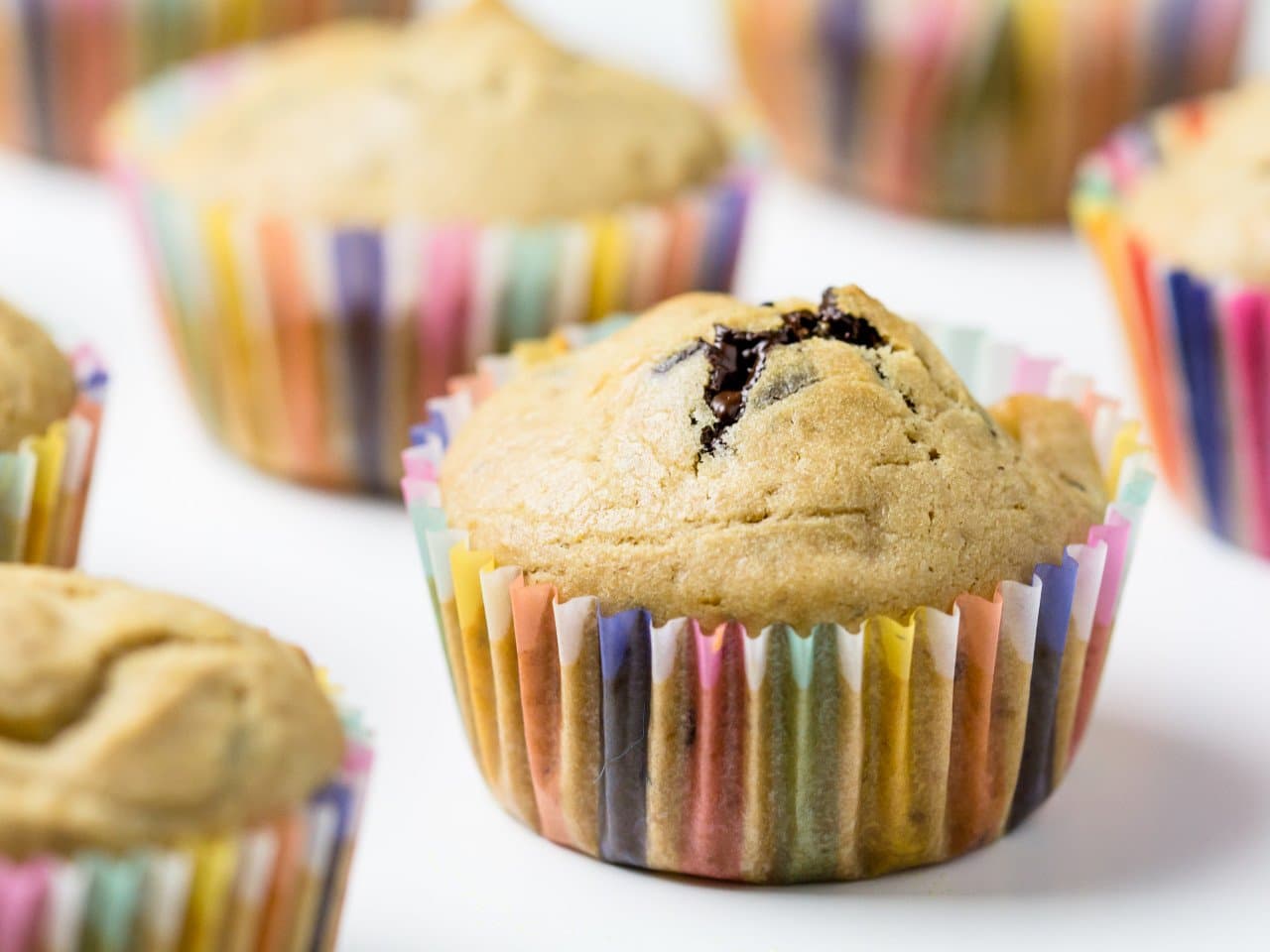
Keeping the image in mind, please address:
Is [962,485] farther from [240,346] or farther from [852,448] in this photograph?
[240,346]

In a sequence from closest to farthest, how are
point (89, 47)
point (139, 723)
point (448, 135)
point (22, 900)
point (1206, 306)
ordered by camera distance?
point (22, 900)
point (139, 723)
point (1206, 306)
point (448, 135)
point (89, 47)

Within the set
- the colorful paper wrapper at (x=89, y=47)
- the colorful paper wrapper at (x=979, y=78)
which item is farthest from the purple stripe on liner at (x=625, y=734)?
the colorful paper wrapper at (x=89, y=47)

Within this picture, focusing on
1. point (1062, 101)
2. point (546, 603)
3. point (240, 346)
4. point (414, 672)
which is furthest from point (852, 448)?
point (1062, 101)

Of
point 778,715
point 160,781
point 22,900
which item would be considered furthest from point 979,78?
point 22,900

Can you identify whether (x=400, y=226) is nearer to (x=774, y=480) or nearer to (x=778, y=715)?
(x=774, y=480)

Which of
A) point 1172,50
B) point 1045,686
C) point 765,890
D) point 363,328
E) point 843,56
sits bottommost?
point 765,890

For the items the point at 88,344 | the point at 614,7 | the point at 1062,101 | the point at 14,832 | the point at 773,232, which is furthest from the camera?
the point at 614,7
